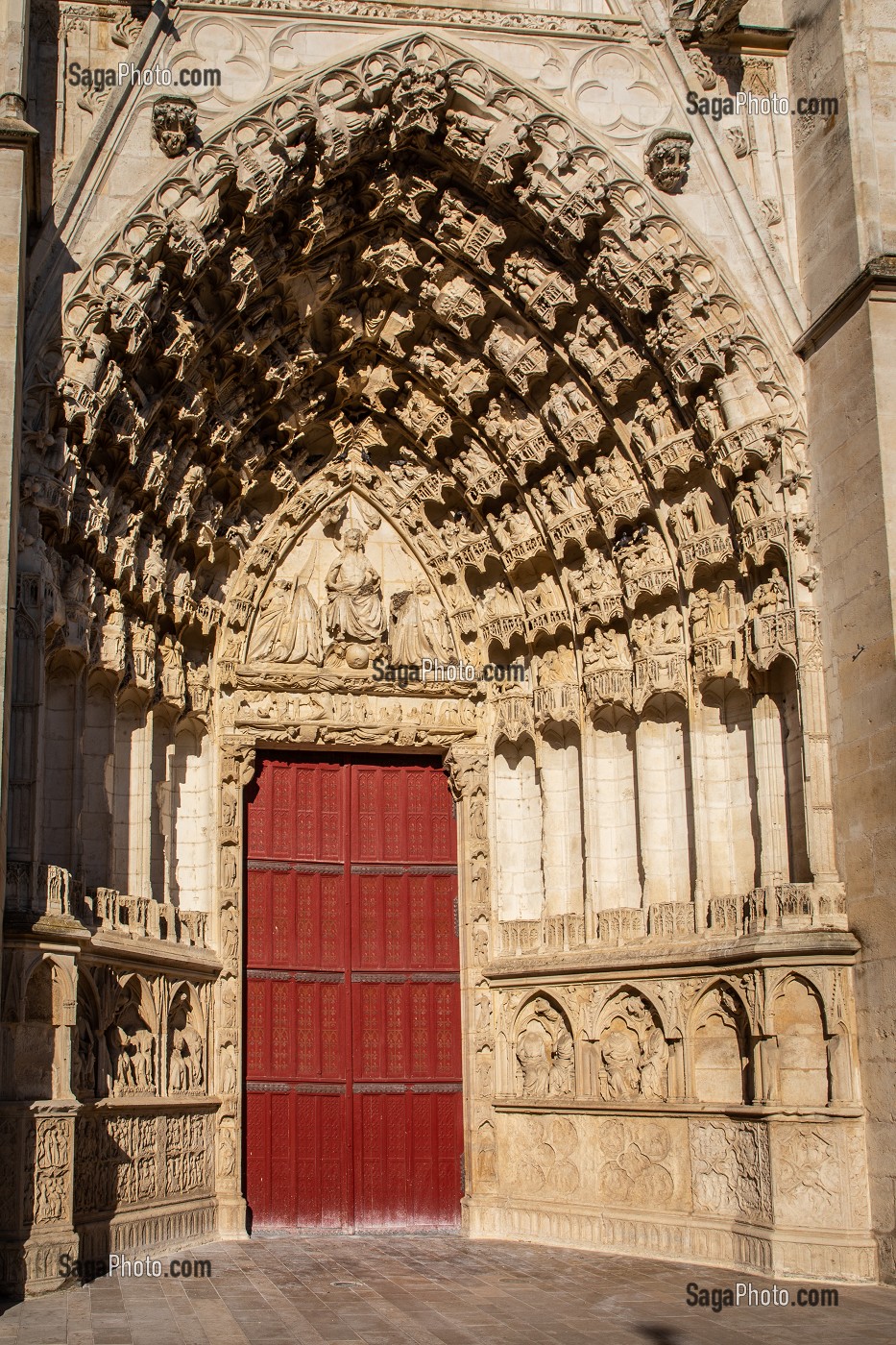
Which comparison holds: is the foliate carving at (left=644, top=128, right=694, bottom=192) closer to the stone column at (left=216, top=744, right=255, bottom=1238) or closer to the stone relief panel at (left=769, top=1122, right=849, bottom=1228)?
the stone column at (left=216, top=744, right=255, bottom=1238)

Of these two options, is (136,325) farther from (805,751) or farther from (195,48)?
(805,751)

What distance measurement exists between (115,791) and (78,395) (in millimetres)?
2839

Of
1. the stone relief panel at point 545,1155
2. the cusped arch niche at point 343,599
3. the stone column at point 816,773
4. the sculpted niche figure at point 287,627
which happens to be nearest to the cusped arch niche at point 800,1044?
the stone column at point 816,773

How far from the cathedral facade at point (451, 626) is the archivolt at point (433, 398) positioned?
0.11 feet

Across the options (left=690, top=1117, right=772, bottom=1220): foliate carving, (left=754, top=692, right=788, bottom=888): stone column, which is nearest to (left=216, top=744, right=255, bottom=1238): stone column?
(left=690, top=1117, right=772, bottom=1220): foliate carving

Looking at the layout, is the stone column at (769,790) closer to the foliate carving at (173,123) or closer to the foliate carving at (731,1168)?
the foliate carving at (731,1168)

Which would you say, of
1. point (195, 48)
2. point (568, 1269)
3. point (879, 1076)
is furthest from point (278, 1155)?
point (195, 48)

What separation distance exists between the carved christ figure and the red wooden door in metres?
1.05

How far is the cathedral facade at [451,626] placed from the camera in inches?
385

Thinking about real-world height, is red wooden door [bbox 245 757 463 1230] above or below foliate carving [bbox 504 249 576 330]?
below

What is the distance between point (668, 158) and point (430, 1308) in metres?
7.69

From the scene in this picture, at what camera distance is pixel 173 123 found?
1048cm

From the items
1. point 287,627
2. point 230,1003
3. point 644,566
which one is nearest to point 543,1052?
point 230,1003

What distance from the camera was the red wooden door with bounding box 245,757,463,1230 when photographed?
11742 mm
